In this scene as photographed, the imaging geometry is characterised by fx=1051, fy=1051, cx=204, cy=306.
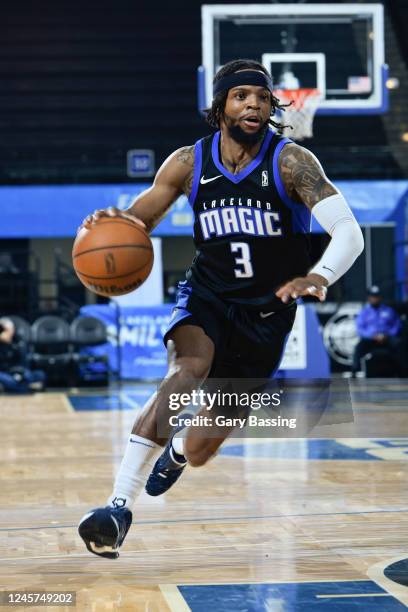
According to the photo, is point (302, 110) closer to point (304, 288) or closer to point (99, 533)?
point (304, 288)

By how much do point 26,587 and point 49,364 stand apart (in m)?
12.0

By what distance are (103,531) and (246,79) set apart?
181 cm

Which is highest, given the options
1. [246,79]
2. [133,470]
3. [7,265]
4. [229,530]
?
[246,79]

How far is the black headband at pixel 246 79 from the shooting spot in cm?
411

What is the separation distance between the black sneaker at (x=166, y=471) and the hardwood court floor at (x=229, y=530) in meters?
0.19

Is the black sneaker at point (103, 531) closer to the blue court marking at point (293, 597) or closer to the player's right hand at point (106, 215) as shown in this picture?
the blue court marking at point (293, 597)

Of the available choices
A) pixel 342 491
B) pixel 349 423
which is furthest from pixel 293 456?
pixel 349 423

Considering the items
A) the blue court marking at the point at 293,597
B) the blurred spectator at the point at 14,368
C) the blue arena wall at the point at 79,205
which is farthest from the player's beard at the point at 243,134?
the blue arena wall at the point at 79,205

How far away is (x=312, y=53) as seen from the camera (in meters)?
13.9

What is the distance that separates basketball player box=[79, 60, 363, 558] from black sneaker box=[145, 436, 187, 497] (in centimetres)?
28

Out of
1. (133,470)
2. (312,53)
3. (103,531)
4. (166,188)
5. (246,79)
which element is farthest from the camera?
(312,53)

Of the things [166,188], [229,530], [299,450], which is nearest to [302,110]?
[299,450]

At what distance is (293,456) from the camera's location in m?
7.45

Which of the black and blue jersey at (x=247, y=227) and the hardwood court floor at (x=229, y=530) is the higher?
the black and blue jersey at (x=247, y=227)
